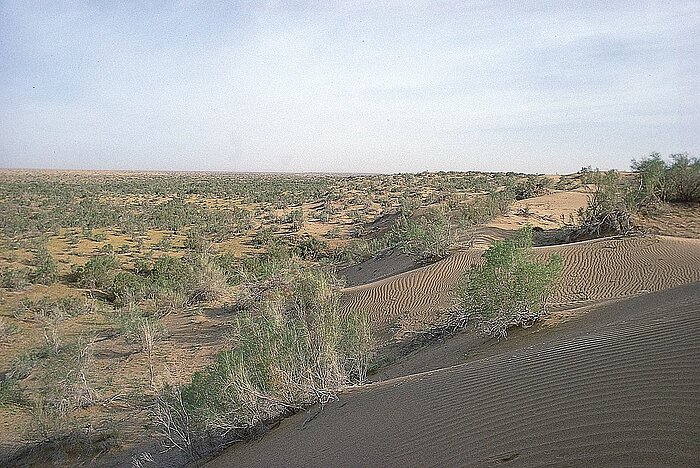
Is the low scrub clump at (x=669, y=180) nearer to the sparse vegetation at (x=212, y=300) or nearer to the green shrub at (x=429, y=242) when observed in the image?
the sparse vegetation at (x=212, y=300)

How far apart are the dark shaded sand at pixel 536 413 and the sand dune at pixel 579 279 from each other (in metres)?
5.47

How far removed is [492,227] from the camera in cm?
2262

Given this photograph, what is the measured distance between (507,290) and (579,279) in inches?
182

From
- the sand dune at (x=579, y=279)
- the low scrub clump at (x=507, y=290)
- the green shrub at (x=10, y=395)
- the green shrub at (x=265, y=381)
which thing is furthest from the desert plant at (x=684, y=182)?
the green shrub at (x=10, y=395)

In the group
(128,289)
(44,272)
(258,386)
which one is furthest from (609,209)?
(44,272)

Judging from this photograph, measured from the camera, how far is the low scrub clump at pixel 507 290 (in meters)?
9.24

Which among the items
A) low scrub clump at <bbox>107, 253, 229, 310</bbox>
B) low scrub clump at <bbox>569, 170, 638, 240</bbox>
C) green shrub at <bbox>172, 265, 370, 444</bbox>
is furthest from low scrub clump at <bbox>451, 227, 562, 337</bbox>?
low scrub clump at <bbox>107, 253, 229, 310</bbox>

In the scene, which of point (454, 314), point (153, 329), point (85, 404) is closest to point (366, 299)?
point (454, 314)

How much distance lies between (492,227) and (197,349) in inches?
539

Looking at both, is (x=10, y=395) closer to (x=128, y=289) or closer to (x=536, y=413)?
(x=128, y=289)

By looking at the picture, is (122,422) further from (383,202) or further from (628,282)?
(383,202)

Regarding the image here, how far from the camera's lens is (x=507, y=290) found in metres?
9.38

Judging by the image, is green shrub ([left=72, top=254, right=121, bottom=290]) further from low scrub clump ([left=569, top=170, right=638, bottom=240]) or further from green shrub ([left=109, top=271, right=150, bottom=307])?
low scrub clump ([left=569, top=170, right=638, bottom=240])

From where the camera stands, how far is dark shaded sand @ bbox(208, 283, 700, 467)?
11.1 ft
